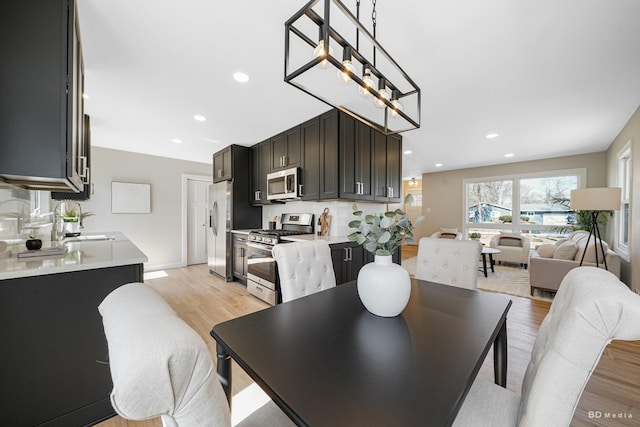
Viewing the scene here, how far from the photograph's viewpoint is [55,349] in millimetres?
1354

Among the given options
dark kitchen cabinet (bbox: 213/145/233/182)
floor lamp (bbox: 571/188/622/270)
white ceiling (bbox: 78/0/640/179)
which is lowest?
floor lamp (bbox: 571/188/622/270)

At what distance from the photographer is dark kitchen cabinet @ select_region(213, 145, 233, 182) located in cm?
434

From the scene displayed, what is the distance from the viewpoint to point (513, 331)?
2.48m

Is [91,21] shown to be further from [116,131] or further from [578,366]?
[578,366]

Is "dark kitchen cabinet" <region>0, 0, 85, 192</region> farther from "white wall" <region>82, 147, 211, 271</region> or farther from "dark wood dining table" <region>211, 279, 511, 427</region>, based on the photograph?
"white wall" <region>82, 147, 211, 271</region>

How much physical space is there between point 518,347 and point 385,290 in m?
2.05

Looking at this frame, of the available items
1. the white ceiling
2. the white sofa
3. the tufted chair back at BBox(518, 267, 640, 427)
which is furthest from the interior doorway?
the white sofa

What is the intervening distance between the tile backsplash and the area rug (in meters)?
2.01

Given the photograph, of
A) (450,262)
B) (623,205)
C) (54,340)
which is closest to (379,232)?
(450,262)

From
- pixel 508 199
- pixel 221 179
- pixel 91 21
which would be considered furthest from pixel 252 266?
pixel 508 199

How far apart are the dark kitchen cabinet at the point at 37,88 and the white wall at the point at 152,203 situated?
13.0 feet

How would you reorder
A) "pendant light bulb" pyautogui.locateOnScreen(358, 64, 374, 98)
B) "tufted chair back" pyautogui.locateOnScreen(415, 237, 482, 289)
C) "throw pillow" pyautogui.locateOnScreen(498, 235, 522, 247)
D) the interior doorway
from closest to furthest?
1. "pendant light bulb" pyautogui.locateOnScreen(358, 64, 374, 98)
2. "tufted chair back" pyautogui.locateOnScreen(415, 237, 482, 289)
3. "throw pillow" pyautogui.locateOnScreen(498, 235, 522, 247)
4. the interior doorway

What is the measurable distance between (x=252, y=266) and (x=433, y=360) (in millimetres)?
2987

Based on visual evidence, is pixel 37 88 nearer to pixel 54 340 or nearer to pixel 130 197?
pixel 54 340
